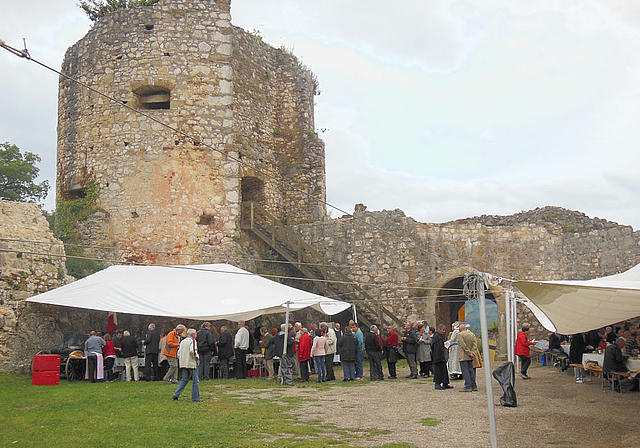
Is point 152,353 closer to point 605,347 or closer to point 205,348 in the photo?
point 205,348

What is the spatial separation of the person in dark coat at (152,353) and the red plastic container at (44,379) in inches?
65.7

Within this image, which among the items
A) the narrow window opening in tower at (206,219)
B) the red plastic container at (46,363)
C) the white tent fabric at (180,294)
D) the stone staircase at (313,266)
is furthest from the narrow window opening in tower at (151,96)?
the red plastic container at (46,363)

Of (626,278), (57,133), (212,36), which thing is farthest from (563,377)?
(57,133)

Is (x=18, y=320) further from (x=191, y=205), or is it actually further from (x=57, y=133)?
(x=57, y=133)

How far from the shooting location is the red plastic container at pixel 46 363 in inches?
424

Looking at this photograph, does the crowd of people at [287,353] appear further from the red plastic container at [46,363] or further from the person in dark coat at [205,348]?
the red plastic container at [46,363]

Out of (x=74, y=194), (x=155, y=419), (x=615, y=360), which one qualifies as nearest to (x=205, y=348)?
(x=155, y=419)

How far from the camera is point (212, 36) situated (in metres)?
16.2

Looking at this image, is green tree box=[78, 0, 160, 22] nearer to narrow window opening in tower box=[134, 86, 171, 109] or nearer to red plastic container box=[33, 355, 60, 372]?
narrow window opening in tower box=[134, 86, 171, 109]

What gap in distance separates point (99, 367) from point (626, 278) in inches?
361

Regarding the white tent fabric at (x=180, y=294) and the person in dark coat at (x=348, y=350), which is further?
the person in dark coat at (x=348, y=350)

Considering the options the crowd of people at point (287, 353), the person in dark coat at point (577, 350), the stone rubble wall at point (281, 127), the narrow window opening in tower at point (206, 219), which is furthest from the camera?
the stone rubble wall at point (281, 127)

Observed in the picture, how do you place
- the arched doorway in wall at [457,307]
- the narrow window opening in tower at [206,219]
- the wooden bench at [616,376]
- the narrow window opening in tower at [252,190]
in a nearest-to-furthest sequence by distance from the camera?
the wooden bench at [616,376]
the narrow window opening in tower at [206,219]
the arched doorway in wall at [457,307]
the narrow window opening in tower at [252,190]

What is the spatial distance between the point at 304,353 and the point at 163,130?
7238 mm
